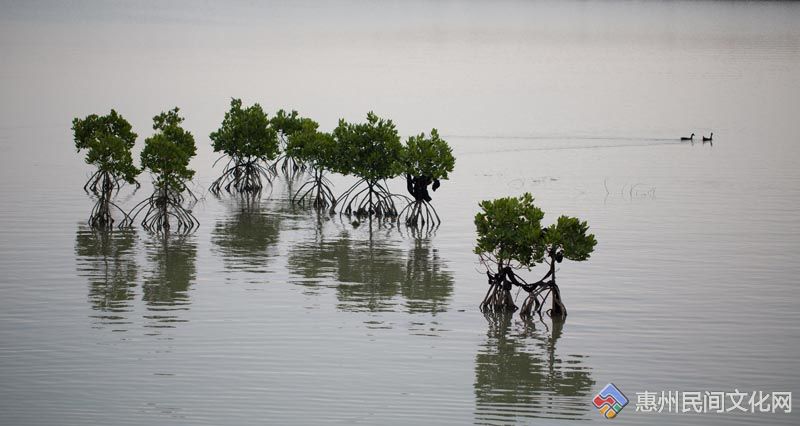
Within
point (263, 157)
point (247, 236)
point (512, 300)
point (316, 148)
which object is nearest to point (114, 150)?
point (247, 236)

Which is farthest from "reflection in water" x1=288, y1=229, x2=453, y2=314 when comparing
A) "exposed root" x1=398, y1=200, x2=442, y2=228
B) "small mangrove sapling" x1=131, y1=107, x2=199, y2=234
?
"small mangrove sapling" x1=131, y1=107, x2=199, y2=234

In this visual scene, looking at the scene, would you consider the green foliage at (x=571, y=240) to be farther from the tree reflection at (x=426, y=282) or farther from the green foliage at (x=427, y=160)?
the green foliage at (x=427, y=160)

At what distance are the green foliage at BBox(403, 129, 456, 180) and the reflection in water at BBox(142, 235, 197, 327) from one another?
28.9 ft

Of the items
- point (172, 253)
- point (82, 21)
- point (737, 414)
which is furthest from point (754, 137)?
point (82, 21)

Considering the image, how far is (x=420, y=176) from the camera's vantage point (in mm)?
43250

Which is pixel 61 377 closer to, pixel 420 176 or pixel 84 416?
pixel 84 416

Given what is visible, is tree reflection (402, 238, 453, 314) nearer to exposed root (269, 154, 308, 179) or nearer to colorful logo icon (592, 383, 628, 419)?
colorful logo icon (592, 383, 628, 419)

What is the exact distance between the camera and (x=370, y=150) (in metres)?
45.2

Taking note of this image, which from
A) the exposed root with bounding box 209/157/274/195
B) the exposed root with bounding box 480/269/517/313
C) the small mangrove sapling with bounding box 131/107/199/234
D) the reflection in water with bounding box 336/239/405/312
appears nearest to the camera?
the exposed root with bounding box 480/269/517/313

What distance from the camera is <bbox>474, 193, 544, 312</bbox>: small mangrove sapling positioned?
103ft

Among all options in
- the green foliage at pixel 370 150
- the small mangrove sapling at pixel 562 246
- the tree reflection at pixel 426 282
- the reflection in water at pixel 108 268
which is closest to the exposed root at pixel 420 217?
the green foliage at pixel 370 150

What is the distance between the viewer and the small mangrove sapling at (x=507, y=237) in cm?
3136

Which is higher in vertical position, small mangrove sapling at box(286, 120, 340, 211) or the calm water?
small mangrove sapling at box(286, 120, 340, 211)

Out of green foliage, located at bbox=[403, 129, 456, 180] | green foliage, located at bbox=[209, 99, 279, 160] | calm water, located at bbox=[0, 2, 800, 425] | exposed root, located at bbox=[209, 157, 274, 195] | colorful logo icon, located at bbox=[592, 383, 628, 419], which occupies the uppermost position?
green foliage, located at bbox=[209, 99, 279, 160]
